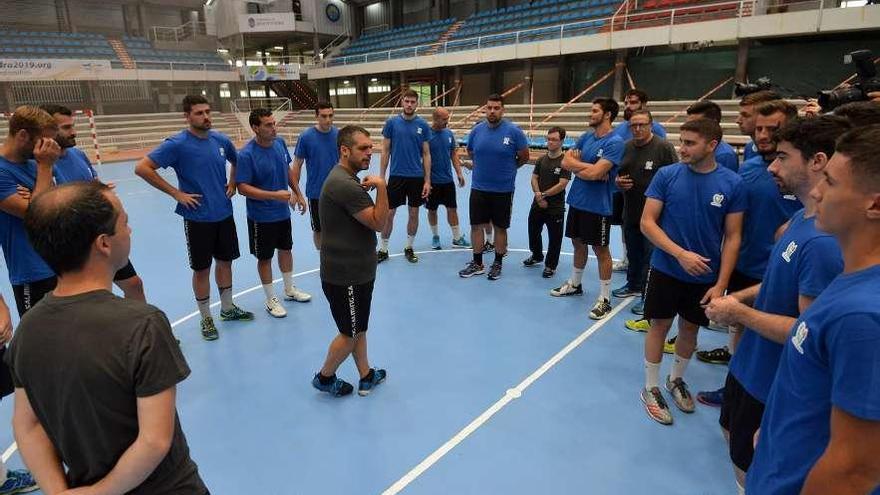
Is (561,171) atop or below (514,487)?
atop

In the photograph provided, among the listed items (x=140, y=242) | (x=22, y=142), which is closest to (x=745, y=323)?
(x=22, y=142)

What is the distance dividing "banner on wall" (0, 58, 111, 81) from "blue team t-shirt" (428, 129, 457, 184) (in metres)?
23.5

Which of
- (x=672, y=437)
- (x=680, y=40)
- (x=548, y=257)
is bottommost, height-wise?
(x=672, y=437)

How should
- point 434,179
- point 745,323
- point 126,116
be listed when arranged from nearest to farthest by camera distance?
point 745,323, point 434,179, point 126,116

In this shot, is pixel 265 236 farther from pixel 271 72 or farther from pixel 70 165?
pixel 271 72

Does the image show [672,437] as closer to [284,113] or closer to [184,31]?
[284,113]

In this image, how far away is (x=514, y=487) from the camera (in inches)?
110

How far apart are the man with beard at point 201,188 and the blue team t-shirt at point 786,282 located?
4.25m

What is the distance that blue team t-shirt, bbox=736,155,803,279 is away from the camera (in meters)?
3.02

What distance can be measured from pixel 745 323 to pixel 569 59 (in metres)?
21.4

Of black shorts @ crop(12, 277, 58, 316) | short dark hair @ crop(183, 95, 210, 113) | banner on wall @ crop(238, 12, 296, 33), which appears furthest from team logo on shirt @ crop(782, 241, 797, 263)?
banner on wall @ crop(238, 12, 296, 33)

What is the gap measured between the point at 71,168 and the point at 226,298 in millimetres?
1790

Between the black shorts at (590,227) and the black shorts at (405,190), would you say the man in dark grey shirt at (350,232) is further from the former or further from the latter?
the black shorts at (405,190)

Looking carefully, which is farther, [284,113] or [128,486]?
[284,113]
